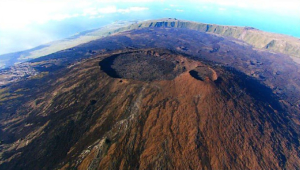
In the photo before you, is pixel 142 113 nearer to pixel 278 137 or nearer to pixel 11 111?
pixel 278 137

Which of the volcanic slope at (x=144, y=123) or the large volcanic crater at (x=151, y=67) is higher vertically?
the large volcanic crater at (x=151, y=67)

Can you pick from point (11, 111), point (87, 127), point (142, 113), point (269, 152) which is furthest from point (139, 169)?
point (11, 111)

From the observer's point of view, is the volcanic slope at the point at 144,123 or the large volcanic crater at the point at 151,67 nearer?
the volcanic slope at the point at 144,123

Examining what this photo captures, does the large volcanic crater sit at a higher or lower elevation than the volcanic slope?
higher

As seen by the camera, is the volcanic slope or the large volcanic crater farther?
the large volcanic crater
